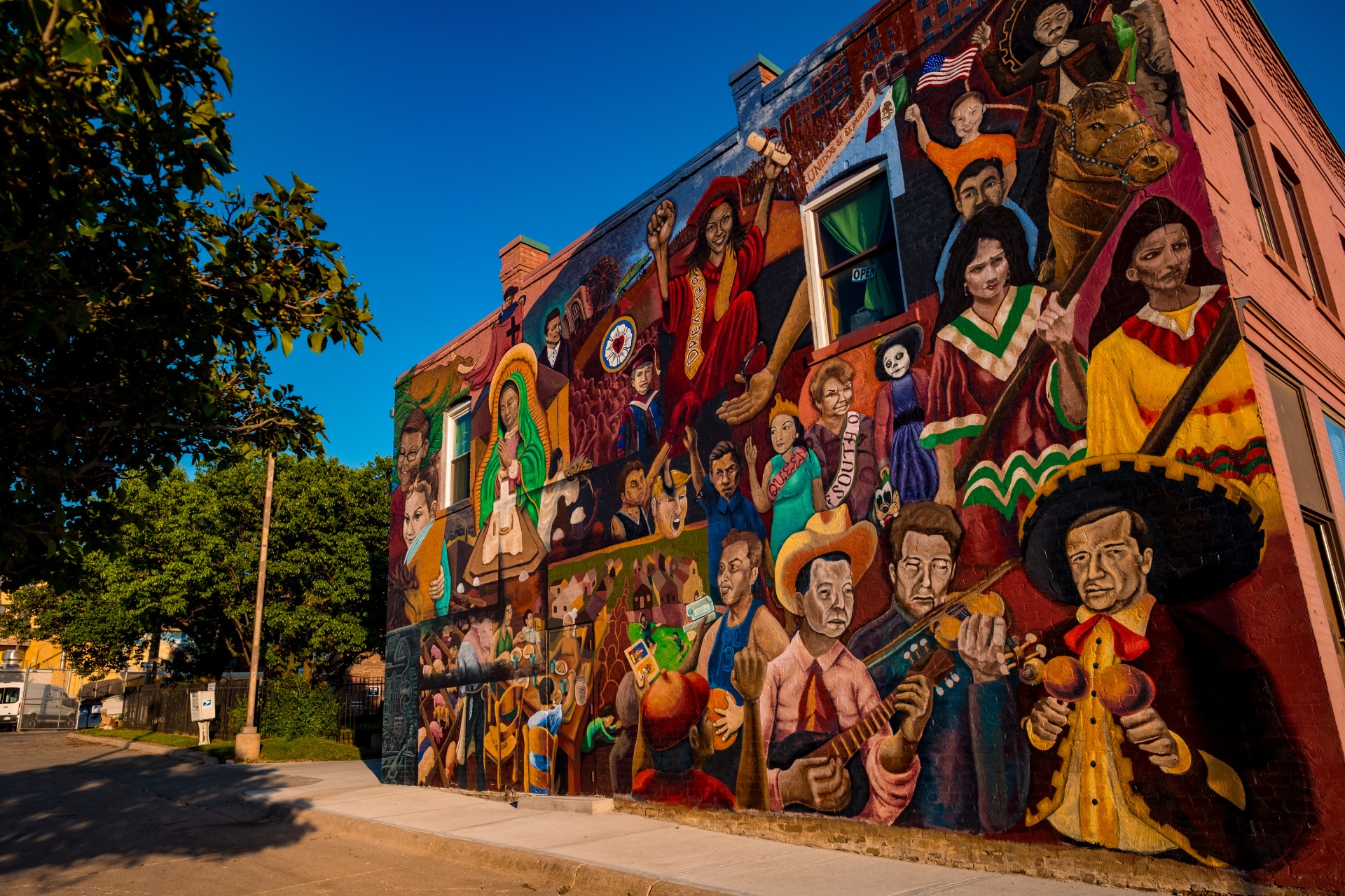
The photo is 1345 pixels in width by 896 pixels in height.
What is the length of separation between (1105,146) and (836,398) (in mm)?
3346

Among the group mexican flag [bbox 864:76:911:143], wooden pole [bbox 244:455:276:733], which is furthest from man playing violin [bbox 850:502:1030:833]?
wooden pole [bbox 244:455:276:733]

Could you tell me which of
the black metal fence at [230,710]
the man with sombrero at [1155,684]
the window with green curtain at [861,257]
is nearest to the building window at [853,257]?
the window with green curtain at [861,257]

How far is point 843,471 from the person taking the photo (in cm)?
885

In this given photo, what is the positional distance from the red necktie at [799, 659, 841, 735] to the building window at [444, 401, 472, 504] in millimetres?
8253

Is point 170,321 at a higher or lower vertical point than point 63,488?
higher

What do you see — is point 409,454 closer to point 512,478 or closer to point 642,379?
point 512,478

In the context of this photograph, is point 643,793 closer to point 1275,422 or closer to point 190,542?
point 1275,422

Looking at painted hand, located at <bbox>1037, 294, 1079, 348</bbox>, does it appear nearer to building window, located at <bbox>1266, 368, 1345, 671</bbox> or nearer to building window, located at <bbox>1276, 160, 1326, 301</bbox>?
building window, located at <bbox>1266, 368, 1345, 671</bbox>

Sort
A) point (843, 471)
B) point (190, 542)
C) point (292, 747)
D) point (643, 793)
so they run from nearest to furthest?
point (843, 471)
point (643, 793)
point (292, 747)
point (190, 542)

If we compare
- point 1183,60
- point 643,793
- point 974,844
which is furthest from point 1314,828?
point 643,793

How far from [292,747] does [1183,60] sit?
23825mm

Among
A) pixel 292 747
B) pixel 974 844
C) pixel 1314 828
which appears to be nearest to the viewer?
pixel 1314 828

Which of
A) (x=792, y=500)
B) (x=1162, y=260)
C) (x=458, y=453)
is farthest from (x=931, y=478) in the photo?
(x=458, y=453)

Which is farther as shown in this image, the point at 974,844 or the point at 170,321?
the point at 974,844
